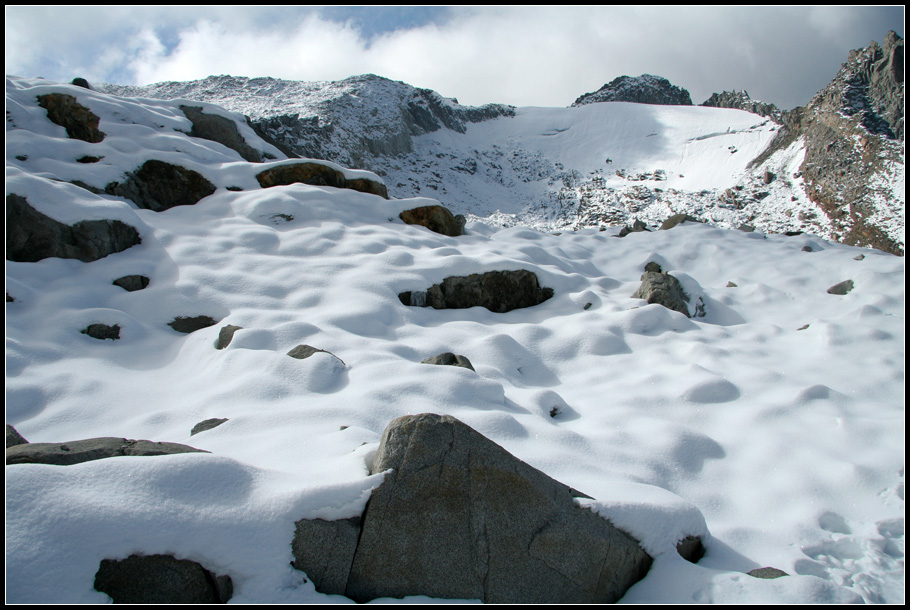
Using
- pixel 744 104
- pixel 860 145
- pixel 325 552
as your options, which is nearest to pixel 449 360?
pixel 325 552

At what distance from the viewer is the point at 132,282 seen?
633 centimetres

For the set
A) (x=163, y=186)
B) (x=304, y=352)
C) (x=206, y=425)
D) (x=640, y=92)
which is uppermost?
(x=640, y=92)

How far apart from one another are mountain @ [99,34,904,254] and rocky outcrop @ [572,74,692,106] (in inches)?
772

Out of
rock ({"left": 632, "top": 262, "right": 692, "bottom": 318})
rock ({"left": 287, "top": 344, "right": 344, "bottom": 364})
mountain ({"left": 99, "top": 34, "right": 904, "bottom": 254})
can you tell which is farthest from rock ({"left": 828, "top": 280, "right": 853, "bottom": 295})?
mountain ({"left": 99, "top": 34, "right": 904, "bottom": 254})

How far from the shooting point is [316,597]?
6.53ft

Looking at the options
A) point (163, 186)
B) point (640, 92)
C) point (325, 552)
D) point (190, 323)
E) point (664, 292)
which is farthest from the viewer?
Answer: point (640, 92)

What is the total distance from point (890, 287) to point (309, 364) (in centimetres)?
843

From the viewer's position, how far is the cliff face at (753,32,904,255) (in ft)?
78.1

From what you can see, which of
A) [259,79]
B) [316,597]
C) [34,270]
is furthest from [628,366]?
[259,79]

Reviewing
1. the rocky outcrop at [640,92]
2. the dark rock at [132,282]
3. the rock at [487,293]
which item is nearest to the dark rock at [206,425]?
the rock at [487,293]

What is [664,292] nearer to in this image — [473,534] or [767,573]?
[767,573]

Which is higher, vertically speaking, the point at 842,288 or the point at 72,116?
the point at 72,116

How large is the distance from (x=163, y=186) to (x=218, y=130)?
164 inches

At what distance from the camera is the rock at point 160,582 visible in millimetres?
1764
